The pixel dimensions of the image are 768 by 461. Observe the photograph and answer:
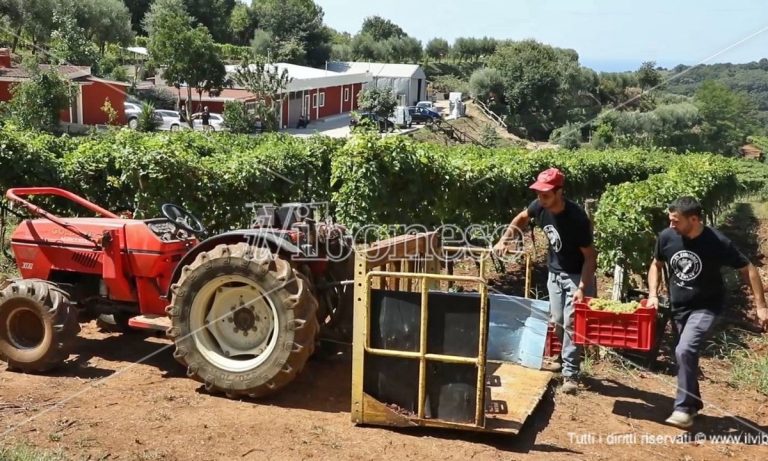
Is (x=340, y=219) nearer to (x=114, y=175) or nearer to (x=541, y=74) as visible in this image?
(x=114, y=175)

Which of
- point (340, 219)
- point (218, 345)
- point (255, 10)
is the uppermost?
point (255, 10)

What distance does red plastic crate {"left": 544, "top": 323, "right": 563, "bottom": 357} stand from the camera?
645 centimetres

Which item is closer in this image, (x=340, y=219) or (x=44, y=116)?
(x=340, y=219)

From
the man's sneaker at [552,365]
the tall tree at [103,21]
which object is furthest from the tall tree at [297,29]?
the man's sneaker at [552,365]

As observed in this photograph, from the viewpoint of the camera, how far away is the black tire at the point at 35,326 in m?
6.09

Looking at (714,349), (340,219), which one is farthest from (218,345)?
(714,349)

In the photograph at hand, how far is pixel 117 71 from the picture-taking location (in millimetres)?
45312

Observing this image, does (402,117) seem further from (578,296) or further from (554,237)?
(578,296)

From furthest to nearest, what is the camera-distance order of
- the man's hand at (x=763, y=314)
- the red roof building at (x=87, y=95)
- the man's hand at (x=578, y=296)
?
1. the red roof building at (x=87, y=95)
2. the man's hand at (x=578, y=296)
3. the man's hand at (x=763, y=314)

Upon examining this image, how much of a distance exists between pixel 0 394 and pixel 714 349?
23.0 ft

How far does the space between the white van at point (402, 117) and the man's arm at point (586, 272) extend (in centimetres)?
4344

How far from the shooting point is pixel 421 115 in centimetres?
5181

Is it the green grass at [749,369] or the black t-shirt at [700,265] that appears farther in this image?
the green grass at [749,369]

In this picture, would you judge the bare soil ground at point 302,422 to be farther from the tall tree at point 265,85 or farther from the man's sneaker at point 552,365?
the tall tree at point 265,85
